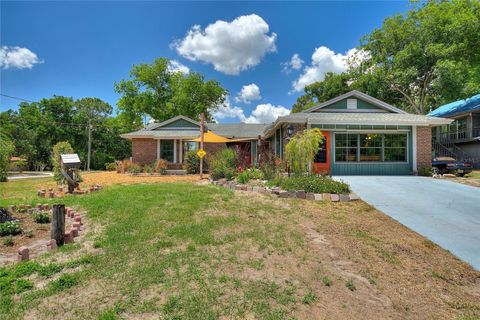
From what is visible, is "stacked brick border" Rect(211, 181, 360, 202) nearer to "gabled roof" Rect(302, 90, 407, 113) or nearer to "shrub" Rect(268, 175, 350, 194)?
"shrub" Rect(268, 175, 350, 194)

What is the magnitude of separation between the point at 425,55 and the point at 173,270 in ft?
87.1

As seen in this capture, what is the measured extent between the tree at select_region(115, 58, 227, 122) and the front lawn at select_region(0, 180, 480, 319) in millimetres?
31679

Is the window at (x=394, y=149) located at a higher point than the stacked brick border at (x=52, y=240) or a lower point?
higher

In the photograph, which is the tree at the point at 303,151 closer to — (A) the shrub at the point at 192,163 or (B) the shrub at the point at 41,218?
(B) the shrub at the point at 41,218

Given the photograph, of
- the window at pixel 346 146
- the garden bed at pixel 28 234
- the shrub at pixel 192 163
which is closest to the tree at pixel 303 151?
the window at pixel 346 146

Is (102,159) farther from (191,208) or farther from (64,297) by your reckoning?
(64,297)

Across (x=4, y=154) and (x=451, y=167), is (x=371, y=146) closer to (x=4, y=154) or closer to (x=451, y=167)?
(x=451, y=167)

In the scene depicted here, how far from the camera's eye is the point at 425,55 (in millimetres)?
21969

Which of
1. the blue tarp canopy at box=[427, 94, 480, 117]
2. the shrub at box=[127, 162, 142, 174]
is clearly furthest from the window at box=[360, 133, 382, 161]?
the shrub at box=[127, 162, 142, 174]

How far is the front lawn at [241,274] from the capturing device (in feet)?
9.39

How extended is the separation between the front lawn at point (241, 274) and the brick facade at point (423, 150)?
9.94m

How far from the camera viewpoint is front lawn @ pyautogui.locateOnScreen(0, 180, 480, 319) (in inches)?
113

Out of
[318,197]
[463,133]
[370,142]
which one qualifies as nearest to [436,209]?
[318,197]

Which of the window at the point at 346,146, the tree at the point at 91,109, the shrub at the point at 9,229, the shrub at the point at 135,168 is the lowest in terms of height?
the shrub at the point at 9,229
